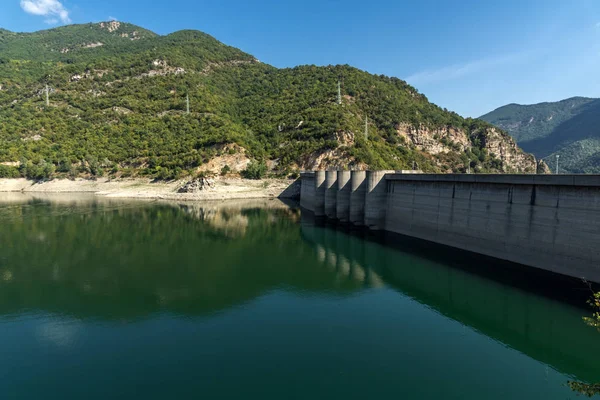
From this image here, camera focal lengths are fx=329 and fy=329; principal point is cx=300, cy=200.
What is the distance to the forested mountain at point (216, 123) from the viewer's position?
8375 cm

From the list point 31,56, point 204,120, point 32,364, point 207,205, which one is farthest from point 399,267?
point 31,56

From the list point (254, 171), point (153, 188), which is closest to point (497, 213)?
point (254, 171)

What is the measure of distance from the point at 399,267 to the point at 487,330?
33.5ft

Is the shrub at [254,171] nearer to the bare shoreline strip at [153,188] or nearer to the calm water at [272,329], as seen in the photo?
the bare shoreline strip at [153,188]

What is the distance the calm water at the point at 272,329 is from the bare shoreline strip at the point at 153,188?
4322 cm

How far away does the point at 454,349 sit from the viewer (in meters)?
14.7

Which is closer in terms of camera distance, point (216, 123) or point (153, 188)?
point (153, 188)

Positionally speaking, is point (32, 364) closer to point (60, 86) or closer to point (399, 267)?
point (399, 267)

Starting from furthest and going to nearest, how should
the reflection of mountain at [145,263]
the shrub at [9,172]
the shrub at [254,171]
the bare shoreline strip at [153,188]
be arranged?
1. the shrub at [254,171]
2. the shrub at [9,172]
3. the bare shoreline strip at [153,188]
4. the reflection of mountain at [145,263]

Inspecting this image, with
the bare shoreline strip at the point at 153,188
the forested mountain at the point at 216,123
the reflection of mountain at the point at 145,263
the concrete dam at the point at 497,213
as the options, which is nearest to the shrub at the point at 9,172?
the forested mountain at the point at 216,123

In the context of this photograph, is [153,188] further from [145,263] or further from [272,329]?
[272,329]

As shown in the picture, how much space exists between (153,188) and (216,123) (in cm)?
3157

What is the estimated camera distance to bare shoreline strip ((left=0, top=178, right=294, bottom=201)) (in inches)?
2913

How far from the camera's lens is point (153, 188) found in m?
77.6
